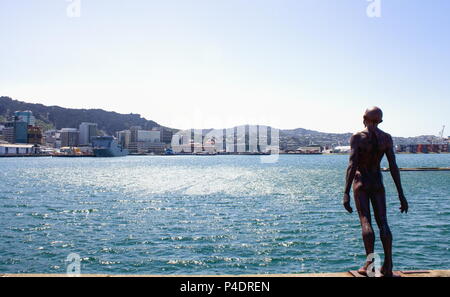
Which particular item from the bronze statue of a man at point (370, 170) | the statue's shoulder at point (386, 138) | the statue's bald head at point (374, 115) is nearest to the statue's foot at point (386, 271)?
the bronze statue of a man at point (370, 170)

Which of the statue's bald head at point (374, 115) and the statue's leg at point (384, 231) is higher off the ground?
the statue's bald head at point (374, 115)

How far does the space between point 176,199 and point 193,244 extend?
20278 mm

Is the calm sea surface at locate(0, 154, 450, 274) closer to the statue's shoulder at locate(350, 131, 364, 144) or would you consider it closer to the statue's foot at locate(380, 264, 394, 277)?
the statue's foot at locate(380, 264, 394, 277)

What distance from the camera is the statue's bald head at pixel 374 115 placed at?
740cm

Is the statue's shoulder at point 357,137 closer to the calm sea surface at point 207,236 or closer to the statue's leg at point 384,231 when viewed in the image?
the statue's leg at point 384,231

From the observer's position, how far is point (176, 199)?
39938 mm

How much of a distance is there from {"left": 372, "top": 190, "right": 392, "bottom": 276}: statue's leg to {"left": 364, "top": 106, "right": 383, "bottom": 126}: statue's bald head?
1.37 meters

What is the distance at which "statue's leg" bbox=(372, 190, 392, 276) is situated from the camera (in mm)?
7074

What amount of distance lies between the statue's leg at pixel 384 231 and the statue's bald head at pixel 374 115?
4.50 ft

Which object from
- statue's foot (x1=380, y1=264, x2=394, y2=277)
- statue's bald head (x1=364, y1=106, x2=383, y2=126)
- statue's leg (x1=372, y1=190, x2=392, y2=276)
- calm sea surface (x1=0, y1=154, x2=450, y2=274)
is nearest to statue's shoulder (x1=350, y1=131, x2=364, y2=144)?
statue's bald head (x1=364, y1=106, x2=383, y2=126)
